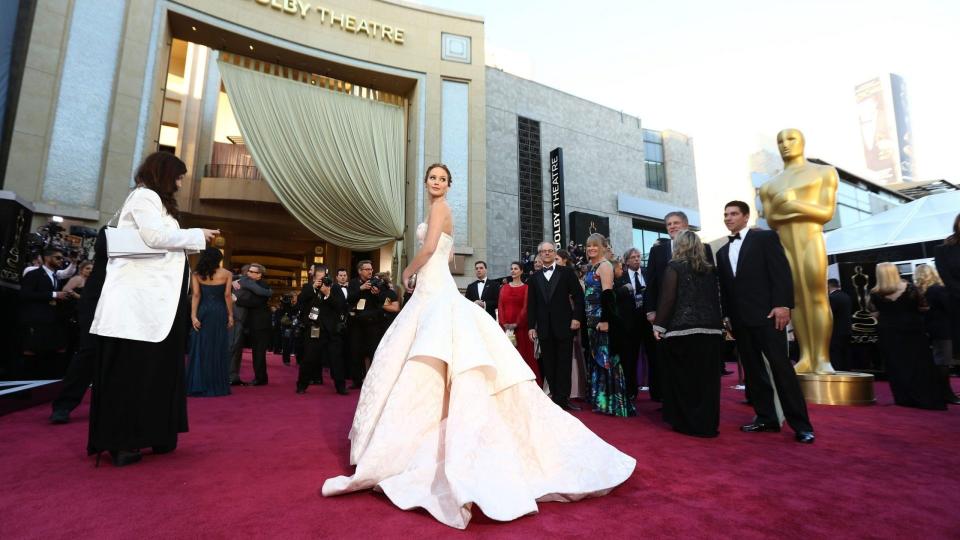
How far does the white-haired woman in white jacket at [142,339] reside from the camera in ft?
7.34

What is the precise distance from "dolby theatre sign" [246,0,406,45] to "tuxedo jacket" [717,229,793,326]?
11.7 m

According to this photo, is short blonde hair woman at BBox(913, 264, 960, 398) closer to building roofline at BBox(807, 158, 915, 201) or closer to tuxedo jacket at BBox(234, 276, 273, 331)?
tuxedo jacket at BBox(234, 276, 273, 331)

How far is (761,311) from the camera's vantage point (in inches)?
124

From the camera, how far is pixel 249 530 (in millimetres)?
1542

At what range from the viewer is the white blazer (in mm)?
2227

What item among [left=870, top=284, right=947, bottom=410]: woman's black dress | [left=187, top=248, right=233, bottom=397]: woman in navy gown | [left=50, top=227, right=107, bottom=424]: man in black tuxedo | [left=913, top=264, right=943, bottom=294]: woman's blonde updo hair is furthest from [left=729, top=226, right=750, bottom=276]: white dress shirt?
[left=187, top=248, right=233, bottom=397]: woman in navy gown

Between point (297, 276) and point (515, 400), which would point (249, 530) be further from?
point (297, 276)

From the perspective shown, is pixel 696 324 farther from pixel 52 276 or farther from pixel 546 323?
pixel 52 276

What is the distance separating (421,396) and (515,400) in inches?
16.4

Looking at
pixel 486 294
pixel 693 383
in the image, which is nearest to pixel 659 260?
pixel 693 383

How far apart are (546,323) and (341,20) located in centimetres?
1122

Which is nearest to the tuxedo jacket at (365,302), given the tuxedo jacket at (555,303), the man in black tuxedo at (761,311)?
the tuxedo jacket at (555,303)

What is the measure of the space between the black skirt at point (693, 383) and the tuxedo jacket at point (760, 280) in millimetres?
264

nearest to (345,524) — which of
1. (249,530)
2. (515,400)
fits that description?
(249,530)
